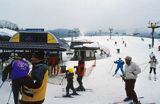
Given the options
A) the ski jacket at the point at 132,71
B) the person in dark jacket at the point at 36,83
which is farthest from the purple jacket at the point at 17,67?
the ski jacket at the point at 132,71

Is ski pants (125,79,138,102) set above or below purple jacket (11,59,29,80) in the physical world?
below

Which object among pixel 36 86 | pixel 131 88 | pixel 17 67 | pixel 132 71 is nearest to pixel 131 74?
pixel 132 71

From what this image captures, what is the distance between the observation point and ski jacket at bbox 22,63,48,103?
5.88m

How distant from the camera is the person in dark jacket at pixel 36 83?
5875 mm

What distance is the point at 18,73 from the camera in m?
9.70

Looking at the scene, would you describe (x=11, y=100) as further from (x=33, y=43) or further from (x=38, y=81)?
(x=33, y=43)

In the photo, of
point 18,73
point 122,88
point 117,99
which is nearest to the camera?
point 18,73

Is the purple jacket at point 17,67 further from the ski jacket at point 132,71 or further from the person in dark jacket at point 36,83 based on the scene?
the ski jacket at point 132,71

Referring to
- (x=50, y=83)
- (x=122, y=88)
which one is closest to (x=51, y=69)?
(x=50, y=83)

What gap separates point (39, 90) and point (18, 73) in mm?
3847

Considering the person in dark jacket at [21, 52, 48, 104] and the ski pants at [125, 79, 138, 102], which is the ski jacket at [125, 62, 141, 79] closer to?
the ski pants at [125, 79, 138, 102]

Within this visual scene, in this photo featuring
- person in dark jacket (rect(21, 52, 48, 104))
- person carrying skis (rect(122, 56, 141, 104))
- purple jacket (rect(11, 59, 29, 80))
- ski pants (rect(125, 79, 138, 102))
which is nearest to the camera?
person in dark jacket (rect(21, 52, 48, 104))

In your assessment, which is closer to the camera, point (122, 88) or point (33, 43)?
point (122, 88)

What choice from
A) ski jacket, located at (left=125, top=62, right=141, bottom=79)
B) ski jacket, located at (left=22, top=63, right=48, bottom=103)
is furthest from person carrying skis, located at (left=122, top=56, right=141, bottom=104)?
ski jacket, located at (left=22, top=63, right=48, bottom=103)
